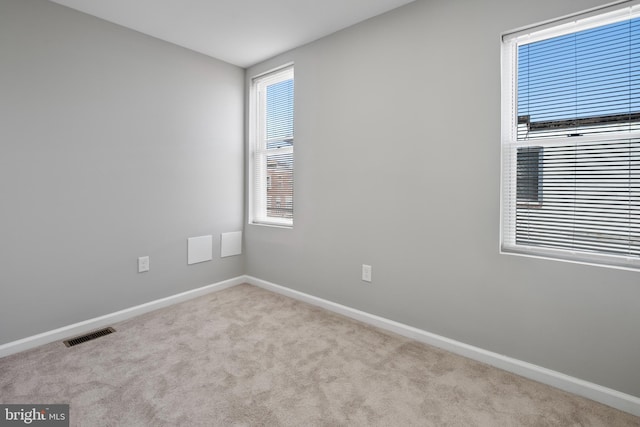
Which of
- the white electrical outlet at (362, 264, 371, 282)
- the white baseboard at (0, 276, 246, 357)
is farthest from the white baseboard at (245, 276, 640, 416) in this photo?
the white baseboard at (0, 276, 246, 357)

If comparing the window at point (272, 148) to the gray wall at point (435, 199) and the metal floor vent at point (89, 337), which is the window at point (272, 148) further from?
the metal floor vent at point (89, 337)

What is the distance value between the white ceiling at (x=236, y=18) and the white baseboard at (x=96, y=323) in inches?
97.3

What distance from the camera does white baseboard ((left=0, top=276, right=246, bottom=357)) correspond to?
2203 mm

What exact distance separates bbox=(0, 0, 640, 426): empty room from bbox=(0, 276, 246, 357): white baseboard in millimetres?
17

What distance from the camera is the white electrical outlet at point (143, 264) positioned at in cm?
286

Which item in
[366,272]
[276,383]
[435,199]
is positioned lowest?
[276,383]

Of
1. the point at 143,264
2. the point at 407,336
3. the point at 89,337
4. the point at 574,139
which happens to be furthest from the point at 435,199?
the point at 89,337

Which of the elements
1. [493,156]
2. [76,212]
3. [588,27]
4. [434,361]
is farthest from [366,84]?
[76,212]

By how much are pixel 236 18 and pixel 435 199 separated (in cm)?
216

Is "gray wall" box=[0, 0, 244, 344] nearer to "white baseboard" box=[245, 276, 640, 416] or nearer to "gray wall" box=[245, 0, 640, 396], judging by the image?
"gray wall" box=[245, 0, 640, 396]

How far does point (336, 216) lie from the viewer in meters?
2.88

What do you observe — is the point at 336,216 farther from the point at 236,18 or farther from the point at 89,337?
the point at 89,337

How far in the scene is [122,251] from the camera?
274 cm

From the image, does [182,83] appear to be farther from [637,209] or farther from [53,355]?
[637,209]
